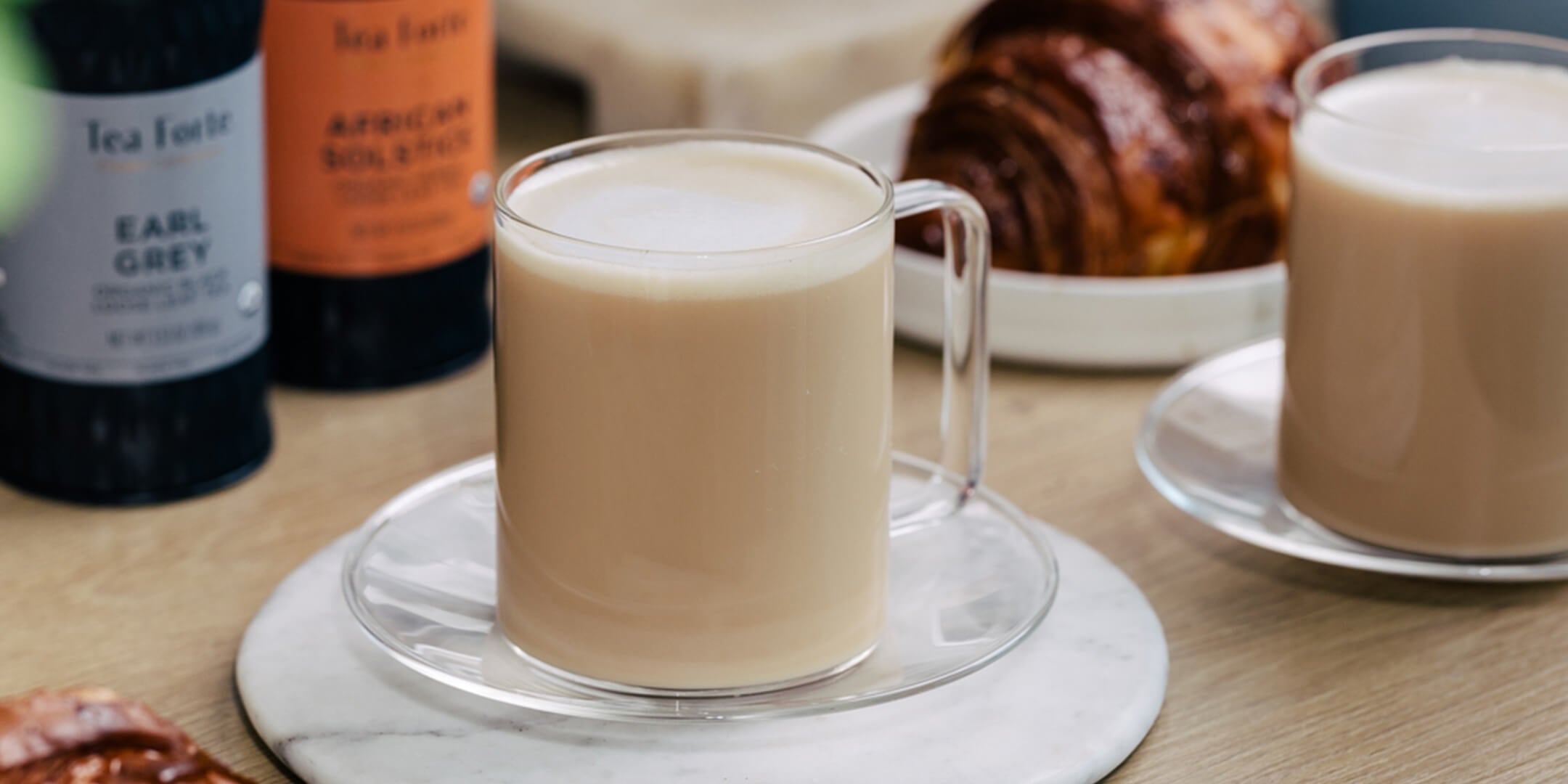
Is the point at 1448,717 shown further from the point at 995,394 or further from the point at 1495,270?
the point at 995,394

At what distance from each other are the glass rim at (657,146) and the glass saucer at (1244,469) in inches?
9.0

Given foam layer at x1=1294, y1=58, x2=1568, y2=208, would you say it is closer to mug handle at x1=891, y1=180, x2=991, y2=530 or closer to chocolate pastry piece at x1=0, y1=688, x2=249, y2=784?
mug handle at x1=891, y1=180, x2=991, y2=530

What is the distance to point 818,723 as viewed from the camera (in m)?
0.59

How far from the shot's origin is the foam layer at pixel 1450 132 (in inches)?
26.3

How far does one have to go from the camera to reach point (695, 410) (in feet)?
1.82

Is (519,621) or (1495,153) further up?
(1495,153)

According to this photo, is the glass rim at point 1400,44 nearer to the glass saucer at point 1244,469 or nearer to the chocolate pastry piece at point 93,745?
the glass saucer at point 1244,469

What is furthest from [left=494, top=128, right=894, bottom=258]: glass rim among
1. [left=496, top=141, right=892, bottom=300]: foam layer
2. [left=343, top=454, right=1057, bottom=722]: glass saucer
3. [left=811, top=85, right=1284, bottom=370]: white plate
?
[left=811, top=85, right=1284, bottom=370]: white plate

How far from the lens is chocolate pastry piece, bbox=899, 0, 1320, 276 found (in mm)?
956

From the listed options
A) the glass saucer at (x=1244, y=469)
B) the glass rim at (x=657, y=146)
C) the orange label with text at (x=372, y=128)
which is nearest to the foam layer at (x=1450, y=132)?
the glass saucer at (x=1244, y=469)

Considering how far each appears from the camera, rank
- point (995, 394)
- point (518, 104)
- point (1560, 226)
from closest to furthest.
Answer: point (1560, 226) < point (995, 394) < point (518, 104)

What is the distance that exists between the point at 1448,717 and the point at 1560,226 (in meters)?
0.18

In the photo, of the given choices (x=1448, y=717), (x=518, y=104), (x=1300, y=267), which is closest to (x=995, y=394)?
(x=1300, y=267)

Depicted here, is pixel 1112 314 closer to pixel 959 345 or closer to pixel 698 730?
pixel 959 345
